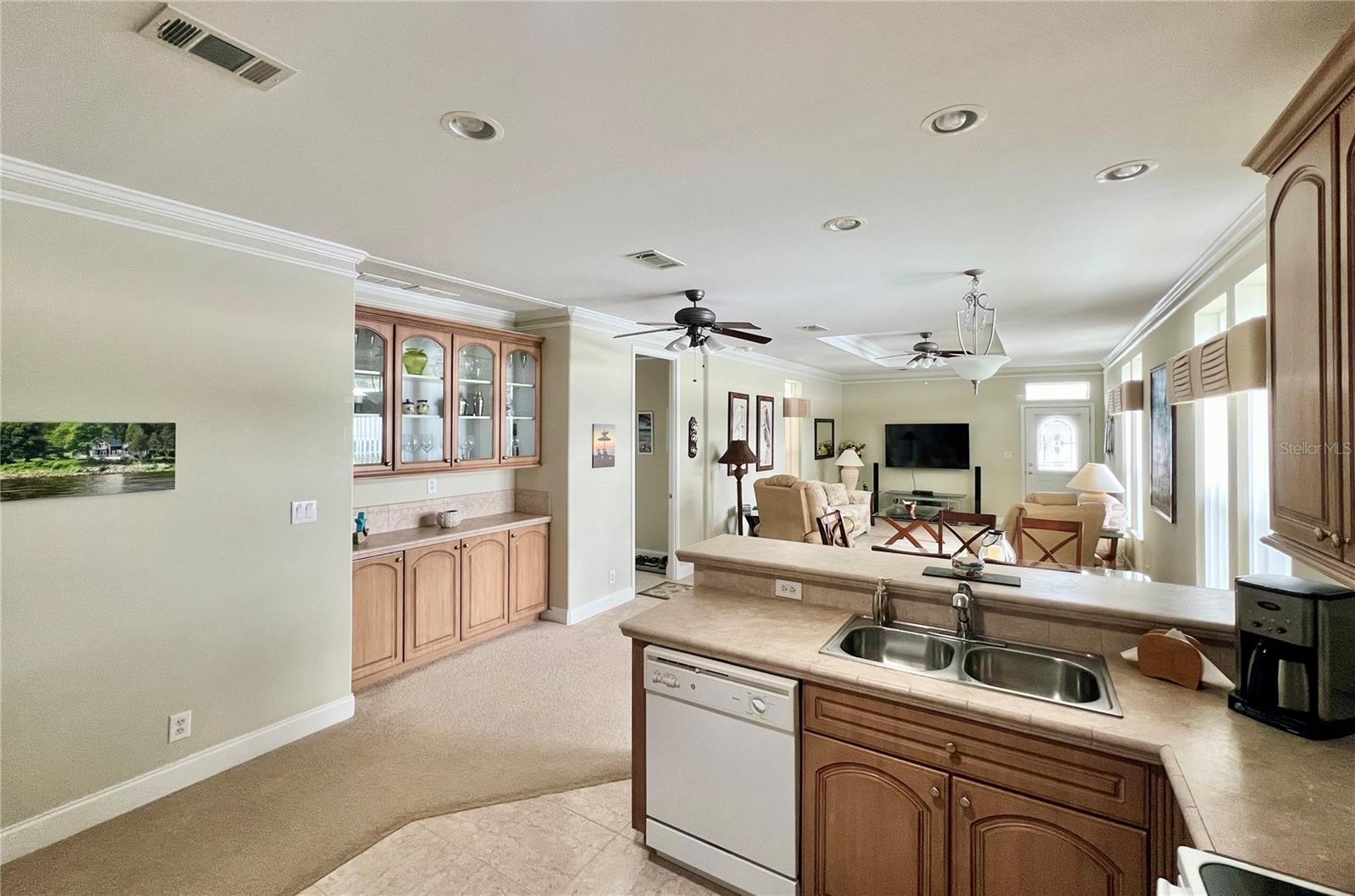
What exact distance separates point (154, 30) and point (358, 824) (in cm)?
275

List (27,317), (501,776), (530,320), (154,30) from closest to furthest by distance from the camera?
1. (154,30)
2. (27,317)
3. (501,776)
4. (530,320)

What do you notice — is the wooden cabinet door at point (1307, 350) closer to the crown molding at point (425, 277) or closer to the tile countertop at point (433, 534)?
the crown molding at point (425, 277)

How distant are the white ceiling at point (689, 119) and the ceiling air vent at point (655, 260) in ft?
0.44

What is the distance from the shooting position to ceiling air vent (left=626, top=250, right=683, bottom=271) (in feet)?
10.4

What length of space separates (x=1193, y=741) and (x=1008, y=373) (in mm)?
8938

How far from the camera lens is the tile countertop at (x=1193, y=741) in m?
1.06

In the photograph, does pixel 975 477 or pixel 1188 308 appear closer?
pixel 1188 308

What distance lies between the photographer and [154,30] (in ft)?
4.61

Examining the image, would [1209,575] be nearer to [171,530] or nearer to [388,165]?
[388,165]

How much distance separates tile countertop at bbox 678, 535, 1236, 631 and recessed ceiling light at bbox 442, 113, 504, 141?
69.8 inches

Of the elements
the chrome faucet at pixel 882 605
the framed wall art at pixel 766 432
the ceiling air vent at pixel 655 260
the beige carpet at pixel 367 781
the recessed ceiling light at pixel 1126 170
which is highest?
the ceiling air vent at pixel 655 260

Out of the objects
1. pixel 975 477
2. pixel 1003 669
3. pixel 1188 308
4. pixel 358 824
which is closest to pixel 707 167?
pixel 1003 669

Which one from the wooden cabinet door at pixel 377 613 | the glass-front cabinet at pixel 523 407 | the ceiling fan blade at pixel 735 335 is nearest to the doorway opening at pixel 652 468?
the glass-front cabinet at pixel 523 407

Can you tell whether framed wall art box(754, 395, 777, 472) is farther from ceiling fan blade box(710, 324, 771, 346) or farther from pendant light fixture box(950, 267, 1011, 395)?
ceiling fan blade box(710, 324, 771, 346)
